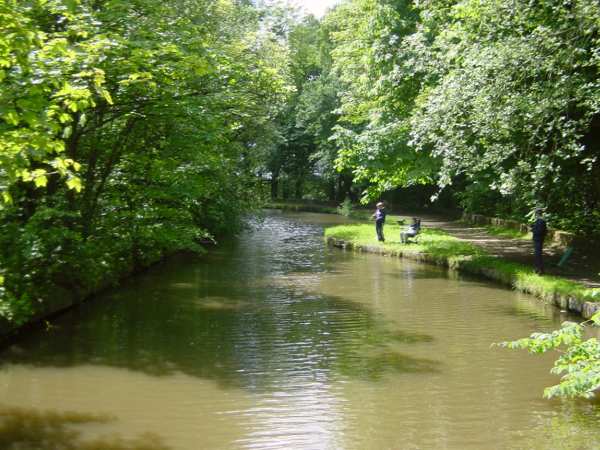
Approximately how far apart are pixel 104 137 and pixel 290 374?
25.5ft

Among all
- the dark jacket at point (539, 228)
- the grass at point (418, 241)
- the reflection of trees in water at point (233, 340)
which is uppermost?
the dark jacket at point (539, 228)

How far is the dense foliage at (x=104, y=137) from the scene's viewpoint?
8250 millimetres

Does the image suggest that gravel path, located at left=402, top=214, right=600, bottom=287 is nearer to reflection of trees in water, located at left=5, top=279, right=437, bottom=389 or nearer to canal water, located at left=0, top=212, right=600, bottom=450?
canal water, located at left=0, top=212, right=600, bottom=450

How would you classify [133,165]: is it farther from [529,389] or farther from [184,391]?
[529,389]

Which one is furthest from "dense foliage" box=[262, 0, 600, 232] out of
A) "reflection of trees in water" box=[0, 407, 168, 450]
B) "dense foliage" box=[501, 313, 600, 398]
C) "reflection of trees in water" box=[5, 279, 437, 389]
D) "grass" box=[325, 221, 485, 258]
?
"reflection of trees in water" box=[0, 407, 168, 450]

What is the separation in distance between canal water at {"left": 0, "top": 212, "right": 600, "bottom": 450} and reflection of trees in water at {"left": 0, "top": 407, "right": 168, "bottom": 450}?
24mm

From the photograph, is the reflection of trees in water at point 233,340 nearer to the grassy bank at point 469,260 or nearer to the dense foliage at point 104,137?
the dense foliage at point 104,137

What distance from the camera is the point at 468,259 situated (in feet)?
65.0

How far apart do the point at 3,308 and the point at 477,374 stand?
23.5 feet

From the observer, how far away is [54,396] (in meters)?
9.09

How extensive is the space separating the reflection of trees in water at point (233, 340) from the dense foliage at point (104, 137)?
1006 millimetres

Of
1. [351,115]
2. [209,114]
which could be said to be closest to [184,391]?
[209,114]

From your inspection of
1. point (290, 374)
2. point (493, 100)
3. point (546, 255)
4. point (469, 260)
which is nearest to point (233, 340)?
point (290, 374)

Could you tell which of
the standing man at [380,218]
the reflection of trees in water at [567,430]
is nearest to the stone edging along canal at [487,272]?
the standing man at [380,218]
